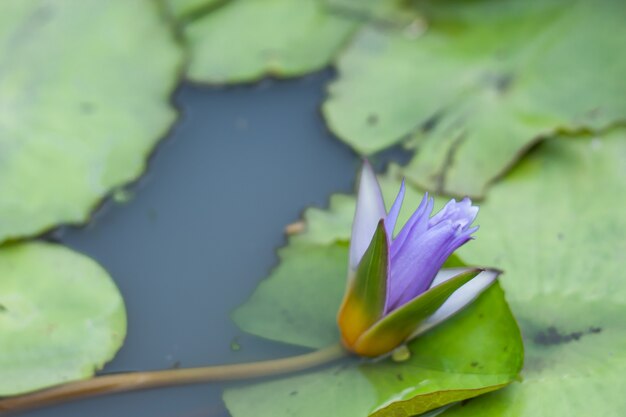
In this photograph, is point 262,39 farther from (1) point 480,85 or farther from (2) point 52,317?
(2) point 52,317

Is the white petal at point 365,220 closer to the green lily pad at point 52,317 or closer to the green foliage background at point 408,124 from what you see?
the green foliage background at point 408,124

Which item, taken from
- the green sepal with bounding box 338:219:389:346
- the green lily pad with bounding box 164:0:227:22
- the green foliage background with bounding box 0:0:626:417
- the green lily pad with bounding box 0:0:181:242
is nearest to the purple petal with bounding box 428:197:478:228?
the green sepal with bounding box 338:219:389:346

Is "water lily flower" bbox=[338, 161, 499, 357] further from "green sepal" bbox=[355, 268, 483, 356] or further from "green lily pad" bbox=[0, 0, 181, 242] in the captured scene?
"green lily pad" bbox=[0, 0, 181, 242]

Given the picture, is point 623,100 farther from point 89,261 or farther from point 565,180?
point 89,261

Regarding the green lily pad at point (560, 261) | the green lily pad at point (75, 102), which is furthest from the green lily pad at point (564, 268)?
the green lily pad at point (75, 102)

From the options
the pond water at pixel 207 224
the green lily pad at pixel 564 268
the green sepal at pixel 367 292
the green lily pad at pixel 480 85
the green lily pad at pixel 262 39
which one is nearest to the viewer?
the green sepal at pixel 367 292

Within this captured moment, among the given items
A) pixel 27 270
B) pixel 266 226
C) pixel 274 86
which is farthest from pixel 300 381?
pixel 274 86
